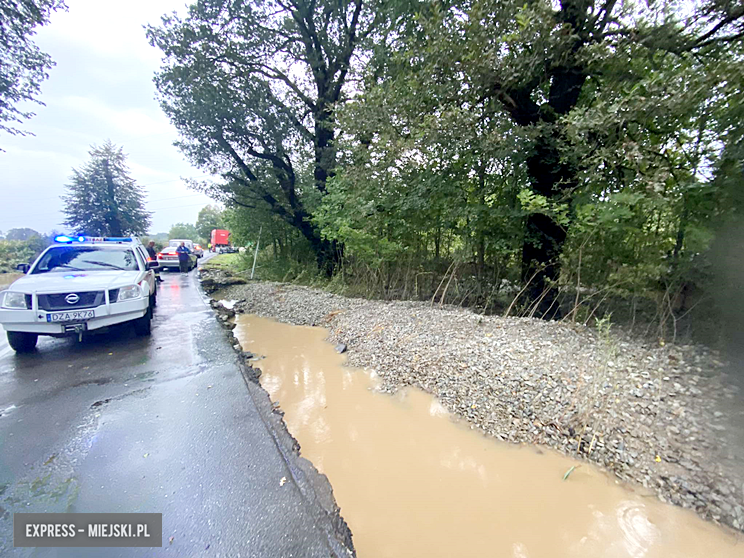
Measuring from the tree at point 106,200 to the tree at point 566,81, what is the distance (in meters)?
25.6

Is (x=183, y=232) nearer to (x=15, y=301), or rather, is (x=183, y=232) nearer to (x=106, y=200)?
(x=106, y=200)

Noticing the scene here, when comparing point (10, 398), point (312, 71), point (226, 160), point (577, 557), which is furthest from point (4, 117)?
point (577, 557)

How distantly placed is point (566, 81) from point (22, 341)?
9.24 m

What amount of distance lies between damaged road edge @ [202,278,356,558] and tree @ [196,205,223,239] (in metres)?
62.0

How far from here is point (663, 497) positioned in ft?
7.36

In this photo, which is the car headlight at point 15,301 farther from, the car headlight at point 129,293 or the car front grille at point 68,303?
the car headlight at point 129,293

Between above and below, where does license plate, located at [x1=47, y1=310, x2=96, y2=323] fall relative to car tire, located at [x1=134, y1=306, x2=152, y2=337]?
above

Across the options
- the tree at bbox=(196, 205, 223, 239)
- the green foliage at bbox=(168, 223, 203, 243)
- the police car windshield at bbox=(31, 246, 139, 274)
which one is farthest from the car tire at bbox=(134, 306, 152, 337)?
the green foliage at bbox=(168, 223, 203, 243)

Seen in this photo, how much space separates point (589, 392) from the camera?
311cm

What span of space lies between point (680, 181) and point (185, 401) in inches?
252

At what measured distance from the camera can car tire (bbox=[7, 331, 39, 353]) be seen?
14.5ft

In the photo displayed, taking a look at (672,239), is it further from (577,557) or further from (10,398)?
(10,398)

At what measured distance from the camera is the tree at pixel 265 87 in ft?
31.0

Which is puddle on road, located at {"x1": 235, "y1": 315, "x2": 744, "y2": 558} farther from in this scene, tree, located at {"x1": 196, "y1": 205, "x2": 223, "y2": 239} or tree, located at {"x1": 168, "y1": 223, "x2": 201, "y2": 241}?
tree, located at {"x1": 168, "y1": 223, "x2": 201, "y2": 241}
